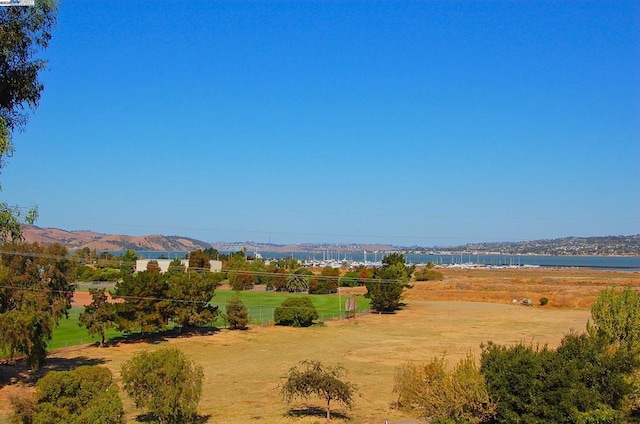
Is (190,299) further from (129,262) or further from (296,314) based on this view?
(129,262)

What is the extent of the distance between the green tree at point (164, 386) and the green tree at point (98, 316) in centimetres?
2723

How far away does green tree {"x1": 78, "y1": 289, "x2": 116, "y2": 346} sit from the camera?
Result: 50969mm

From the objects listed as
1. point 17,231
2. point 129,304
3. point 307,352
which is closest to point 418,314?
point 307,352

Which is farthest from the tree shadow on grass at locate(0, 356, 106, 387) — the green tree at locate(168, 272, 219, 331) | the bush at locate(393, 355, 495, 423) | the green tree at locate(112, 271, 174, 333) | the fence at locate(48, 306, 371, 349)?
the bush at locate(393, 355, 495, 423)

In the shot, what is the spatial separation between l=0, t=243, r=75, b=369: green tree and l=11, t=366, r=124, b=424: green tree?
43.1ft

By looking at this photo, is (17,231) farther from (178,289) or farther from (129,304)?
(178,289)

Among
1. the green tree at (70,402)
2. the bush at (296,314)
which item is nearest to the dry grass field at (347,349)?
the bush at (296,314)

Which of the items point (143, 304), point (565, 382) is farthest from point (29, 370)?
point (565, 382)

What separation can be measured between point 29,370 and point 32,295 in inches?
247

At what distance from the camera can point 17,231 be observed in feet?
59.8

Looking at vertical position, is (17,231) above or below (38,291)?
above

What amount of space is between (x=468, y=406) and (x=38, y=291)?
3053 centimetres

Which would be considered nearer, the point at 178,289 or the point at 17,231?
the point at 17,231

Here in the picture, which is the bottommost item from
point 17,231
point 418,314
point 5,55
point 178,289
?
point 418,314
